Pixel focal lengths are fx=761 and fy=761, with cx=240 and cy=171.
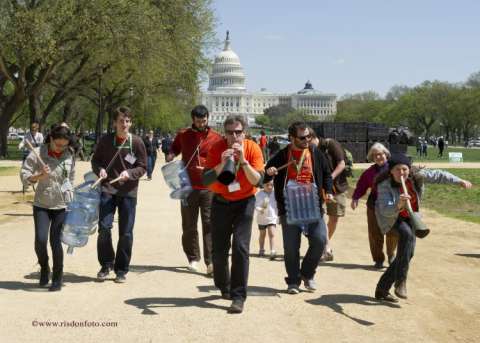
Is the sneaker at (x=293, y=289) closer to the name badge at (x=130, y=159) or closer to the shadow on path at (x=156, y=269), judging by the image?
the shadow on path at (x=156, y=269)

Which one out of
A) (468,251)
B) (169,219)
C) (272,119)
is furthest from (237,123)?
(272,119)

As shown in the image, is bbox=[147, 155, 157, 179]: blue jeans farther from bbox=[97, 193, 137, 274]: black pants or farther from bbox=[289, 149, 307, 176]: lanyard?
bbox=[289, 149, 307, 176]: lanyard

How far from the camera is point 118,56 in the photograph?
109ft

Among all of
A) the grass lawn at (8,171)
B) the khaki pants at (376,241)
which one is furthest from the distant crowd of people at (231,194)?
the grass lawn at (8,171)

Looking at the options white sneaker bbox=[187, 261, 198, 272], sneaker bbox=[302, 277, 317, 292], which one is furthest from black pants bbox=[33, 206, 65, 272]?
sneaker bbox=[302, 277, 317, 292]

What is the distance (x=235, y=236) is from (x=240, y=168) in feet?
1.94

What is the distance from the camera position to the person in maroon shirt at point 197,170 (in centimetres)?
829

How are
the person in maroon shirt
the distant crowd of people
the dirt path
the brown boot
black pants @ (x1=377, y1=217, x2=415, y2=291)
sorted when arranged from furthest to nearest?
the person in maroon shirt
the brown boot
black pants @ (x1=377, y1=217, x2=415, y2=291)
the distant crowd of people
the dirt path

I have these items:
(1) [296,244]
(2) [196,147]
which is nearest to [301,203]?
(1) [296,244]

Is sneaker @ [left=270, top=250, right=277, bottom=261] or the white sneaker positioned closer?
the white sneaker

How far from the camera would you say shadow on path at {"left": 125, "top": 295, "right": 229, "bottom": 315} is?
6.59m

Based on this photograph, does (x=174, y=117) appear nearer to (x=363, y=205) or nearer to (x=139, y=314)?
(x=363, y=205)

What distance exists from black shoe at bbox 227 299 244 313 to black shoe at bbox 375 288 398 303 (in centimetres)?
141

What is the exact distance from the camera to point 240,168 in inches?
261
